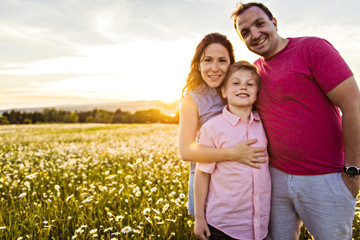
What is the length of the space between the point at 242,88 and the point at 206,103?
1.40ft

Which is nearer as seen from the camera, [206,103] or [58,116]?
[206,103]

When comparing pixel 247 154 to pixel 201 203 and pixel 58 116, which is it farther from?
pixel 58 116

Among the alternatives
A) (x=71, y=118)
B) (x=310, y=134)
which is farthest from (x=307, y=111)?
(x=71, y=118)

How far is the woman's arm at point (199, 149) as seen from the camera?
2.45m

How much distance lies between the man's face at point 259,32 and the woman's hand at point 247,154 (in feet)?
3.18

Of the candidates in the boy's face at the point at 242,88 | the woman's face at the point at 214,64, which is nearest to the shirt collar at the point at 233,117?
the boy's face at the point at 242,88

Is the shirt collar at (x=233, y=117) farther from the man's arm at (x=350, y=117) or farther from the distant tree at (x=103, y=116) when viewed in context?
the distant tree at (x=103, y=116)

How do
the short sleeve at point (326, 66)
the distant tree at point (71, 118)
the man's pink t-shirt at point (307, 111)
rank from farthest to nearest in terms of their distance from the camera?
the distant tree at point (71, 118)
the man's pink t-shirt at point (307, 111)
the short sleeve at point (326, 66)

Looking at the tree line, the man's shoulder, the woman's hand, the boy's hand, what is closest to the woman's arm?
the woman's hand

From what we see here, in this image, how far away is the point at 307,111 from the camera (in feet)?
7.91

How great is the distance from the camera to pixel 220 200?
2527mm

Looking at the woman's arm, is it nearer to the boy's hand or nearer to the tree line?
the boy's hand

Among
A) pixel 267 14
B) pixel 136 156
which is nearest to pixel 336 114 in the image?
pixel 267 14

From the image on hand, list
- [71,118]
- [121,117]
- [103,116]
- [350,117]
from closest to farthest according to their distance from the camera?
[350,117] < [121,117] < [103,116] < [71,118]
